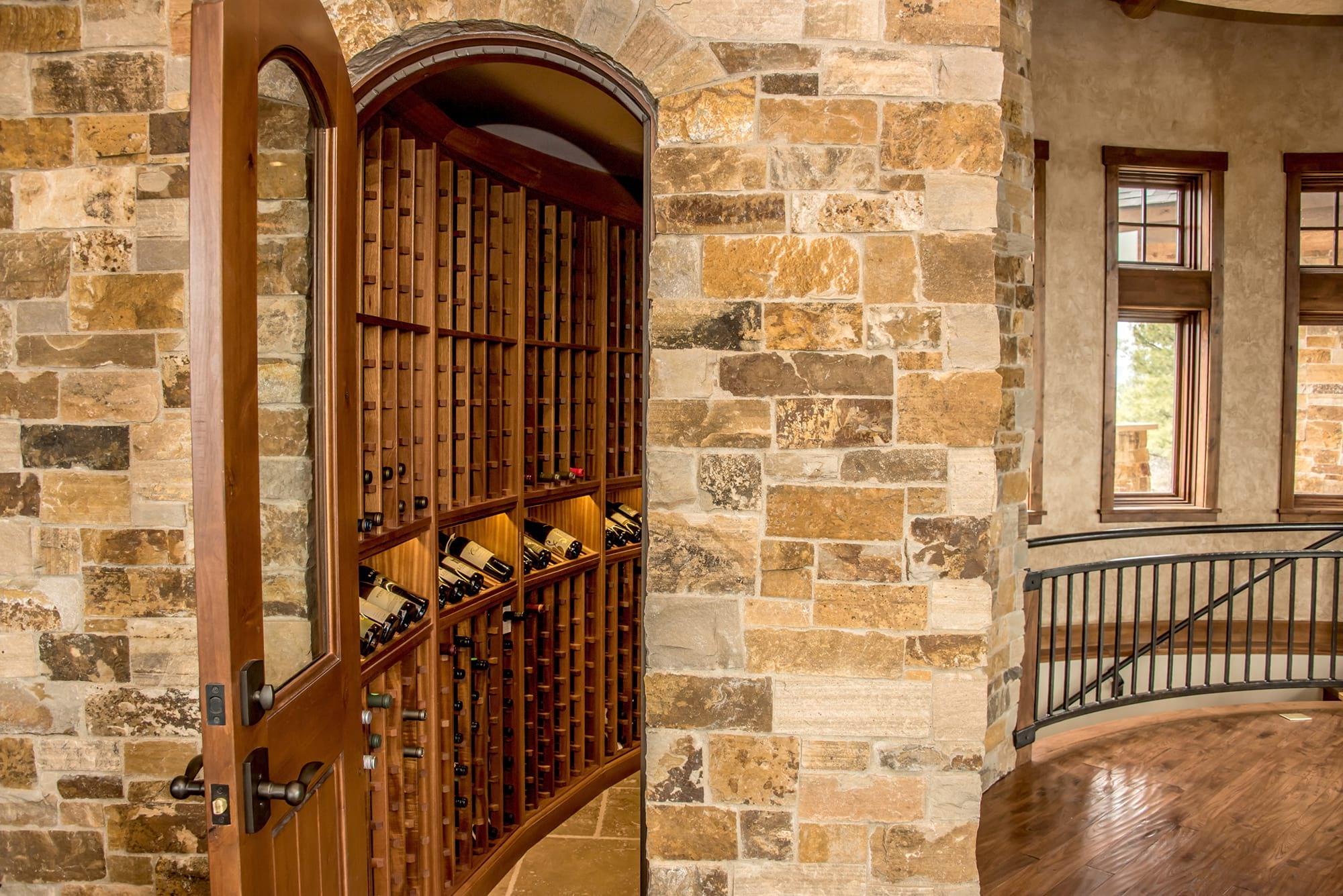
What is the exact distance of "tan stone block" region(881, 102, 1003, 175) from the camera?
6.35 feet

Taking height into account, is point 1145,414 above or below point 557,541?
above

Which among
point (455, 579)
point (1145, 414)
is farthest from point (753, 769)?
point (1145, 414)

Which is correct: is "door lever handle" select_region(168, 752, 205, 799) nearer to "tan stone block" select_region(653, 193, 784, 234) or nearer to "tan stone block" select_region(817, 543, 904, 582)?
"tan stone block" select_region(817, 543, 904, 582)

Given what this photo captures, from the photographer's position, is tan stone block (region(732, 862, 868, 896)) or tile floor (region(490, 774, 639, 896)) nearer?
tan stone block (region(732, 862, 868, 896))

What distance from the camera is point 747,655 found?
6.56 ft

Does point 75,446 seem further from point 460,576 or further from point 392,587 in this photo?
point 460,576

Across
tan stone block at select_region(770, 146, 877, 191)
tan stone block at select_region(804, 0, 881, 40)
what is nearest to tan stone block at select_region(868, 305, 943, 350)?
tan stone block at select_region(770, 146, 877, 191)

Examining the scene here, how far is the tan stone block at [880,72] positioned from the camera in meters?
1.93

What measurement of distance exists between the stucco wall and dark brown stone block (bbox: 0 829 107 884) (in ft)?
18.4

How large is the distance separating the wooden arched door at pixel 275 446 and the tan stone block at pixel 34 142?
2.28 ft

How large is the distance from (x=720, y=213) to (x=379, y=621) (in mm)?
1479

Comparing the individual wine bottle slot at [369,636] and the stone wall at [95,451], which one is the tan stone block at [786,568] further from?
the stone wall at [95,451]

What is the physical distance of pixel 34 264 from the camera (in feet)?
6.52

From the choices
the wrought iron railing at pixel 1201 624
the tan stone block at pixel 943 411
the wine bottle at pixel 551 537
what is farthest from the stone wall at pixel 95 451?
the wrought iron railing at pixel 1201 624
